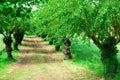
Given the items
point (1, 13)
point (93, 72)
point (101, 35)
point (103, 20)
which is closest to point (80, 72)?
point (93, 72)

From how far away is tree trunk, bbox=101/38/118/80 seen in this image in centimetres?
2609

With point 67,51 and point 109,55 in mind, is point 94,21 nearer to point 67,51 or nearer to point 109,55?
point 109,55

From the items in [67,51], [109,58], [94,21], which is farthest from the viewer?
[67,51]

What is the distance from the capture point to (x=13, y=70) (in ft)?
105

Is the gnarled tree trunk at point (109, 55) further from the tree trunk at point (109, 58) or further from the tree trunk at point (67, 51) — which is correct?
the tree trunk at point (67, 51)

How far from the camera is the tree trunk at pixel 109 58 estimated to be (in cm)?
2609

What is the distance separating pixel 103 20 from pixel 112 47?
464 centimetres

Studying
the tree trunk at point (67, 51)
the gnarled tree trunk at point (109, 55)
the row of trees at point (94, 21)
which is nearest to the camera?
the row of trees at point (94, 21)

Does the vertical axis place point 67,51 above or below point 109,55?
below

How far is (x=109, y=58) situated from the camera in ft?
86.4

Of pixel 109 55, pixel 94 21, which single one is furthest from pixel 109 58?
pixel 94 21

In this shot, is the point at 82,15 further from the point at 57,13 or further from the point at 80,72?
the point at 80,72

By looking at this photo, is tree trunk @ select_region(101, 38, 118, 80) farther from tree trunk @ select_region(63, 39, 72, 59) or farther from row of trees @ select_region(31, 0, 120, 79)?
tree trunk @ select_region(63, 39, 72, 59)

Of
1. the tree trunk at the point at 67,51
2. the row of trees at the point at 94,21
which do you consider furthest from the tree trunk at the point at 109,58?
the tree trunk at the point at 67,51
